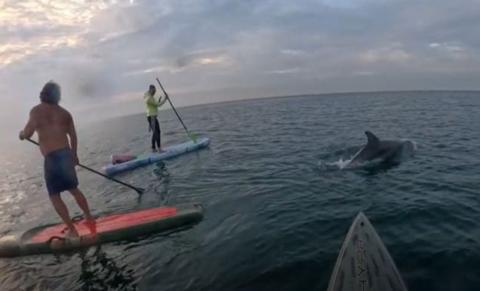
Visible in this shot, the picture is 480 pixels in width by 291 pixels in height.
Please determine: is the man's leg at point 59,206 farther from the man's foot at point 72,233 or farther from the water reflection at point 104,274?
the water reflection at point 104,274

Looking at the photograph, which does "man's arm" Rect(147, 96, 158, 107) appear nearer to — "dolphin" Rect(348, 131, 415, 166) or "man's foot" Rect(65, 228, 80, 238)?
"dolphin" Rect(348, 131, 415, 166)

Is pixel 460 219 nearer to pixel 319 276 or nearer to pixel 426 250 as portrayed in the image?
pixel 426 250

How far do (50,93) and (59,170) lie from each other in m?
1.67

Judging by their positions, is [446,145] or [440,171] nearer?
[440,171]

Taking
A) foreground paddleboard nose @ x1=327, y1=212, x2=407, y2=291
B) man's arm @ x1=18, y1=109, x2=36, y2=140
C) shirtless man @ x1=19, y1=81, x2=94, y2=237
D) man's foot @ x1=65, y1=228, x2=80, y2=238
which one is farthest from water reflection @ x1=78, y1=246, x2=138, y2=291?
foreground paddleboard nose @ x1=327, y1=212, x2=407, y2=291

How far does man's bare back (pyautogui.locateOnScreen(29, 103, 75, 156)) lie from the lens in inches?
319

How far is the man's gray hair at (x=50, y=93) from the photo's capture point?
8077 millimetres

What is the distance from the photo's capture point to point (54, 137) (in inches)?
326

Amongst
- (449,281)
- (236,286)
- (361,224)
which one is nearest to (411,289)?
(449,281)

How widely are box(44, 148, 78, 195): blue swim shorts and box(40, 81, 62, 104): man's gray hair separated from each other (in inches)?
42.9

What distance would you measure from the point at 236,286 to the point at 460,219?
5.95 m

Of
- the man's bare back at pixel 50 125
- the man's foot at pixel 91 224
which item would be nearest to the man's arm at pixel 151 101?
the man's foot at pixel 91 224

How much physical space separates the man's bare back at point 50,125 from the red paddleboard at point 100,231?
2290 mm

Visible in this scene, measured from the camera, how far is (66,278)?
8.14m
